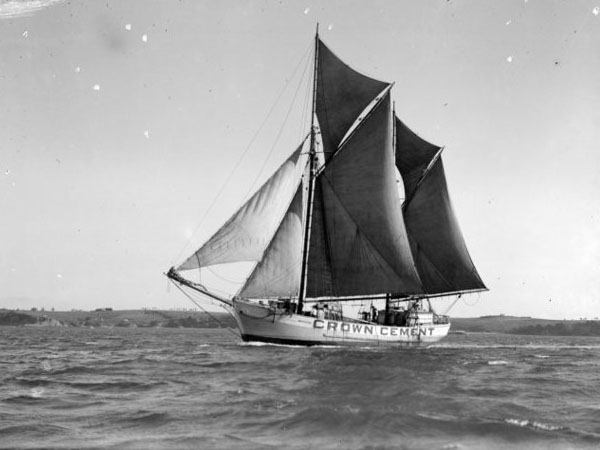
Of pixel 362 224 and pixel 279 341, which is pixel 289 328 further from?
pixel 362 224

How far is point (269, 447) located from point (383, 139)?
36236mm

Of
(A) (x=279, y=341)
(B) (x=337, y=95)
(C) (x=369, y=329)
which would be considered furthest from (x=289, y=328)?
(B) (x=337, y=95)

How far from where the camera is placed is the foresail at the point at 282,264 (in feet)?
132

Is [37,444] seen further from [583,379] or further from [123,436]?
[583,379]

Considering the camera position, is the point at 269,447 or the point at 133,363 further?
the point at 133,363

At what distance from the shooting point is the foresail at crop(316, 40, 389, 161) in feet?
148

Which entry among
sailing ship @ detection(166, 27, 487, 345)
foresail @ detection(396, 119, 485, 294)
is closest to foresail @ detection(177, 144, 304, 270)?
sailing ship @ detection(166, 27, 487, 345)

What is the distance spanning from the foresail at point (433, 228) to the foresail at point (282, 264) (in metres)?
17.1

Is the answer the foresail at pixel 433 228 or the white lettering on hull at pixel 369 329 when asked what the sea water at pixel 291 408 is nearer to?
→ the white lettering on hull at pixel 369 329

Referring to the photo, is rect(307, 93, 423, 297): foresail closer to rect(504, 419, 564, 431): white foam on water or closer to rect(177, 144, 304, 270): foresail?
rect(177, 144, 304, 270): foresail

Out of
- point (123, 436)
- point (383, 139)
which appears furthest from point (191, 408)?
point (383, 139)

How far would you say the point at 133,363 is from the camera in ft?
96.1

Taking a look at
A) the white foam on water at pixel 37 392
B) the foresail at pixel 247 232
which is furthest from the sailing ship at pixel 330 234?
the white foam on water at pixel 37 392

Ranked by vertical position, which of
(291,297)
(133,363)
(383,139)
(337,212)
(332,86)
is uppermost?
(332,86)
